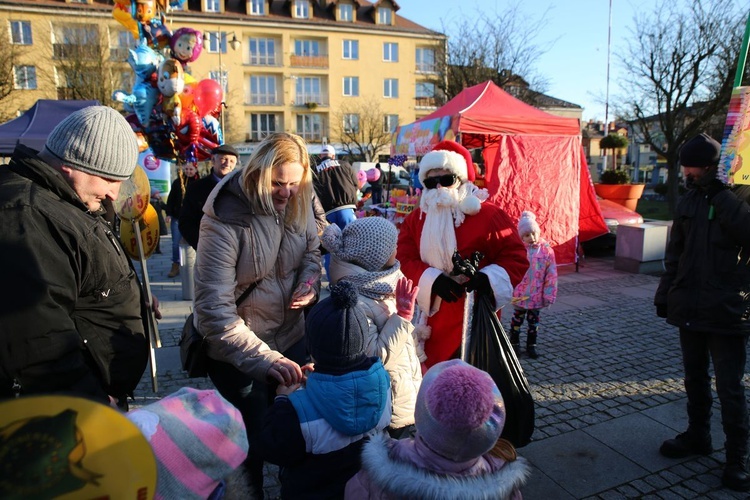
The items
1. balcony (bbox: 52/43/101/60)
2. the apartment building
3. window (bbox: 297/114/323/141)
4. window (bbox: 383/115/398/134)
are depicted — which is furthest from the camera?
window (bbox: 297/114/323/141)

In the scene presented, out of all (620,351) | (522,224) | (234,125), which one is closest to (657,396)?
(620,351)

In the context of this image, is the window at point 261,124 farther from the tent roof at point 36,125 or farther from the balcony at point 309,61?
the tent roof at point 36,125

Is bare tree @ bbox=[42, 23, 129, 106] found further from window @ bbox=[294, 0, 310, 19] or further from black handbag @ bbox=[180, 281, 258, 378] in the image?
window @ bbox=[294, 0, 310, 19]

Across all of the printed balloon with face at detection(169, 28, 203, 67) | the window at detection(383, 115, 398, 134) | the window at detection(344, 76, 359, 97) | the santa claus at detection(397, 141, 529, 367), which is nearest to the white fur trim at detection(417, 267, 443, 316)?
the santa claus at detection(397, 141, 529, 367)

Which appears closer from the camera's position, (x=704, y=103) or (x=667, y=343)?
(x=667, y=343)

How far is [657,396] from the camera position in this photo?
4.11 meters

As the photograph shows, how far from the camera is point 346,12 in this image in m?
45.3

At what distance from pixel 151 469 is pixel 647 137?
20.1 metres

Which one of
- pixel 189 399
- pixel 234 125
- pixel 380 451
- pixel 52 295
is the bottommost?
pixel 380 451

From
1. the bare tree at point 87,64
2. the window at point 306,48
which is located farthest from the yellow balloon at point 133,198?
the window at point 306,48

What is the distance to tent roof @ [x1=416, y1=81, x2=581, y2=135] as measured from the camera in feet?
27.8

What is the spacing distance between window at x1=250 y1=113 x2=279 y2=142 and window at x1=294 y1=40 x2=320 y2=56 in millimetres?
6375

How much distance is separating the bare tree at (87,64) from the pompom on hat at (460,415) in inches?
939

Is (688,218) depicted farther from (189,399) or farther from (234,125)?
(234,125)
